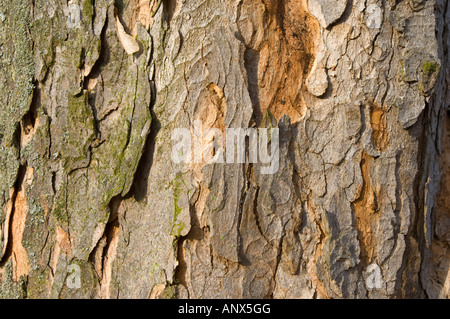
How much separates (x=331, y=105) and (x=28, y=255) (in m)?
1.16

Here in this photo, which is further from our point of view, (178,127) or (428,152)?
(428,152)

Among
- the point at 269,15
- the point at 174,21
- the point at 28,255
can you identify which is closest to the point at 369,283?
the point at 269,15

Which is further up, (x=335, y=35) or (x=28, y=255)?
(x=335, y=35)

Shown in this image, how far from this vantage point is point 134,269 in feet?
4.44

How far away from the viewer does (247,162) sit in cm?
129

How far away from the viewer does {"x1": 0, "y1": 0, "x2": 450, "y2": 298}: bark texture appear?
1.30 meters

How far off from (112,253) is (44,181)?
35 centimetres

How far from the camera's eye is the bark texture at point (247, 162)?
1297 millimetres

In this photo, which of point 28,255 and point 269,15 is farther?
point 28,255

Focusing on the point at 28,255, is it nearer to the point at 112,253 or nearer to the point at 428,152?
the point at 112,253

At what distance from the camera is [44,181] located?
1.44 metres
